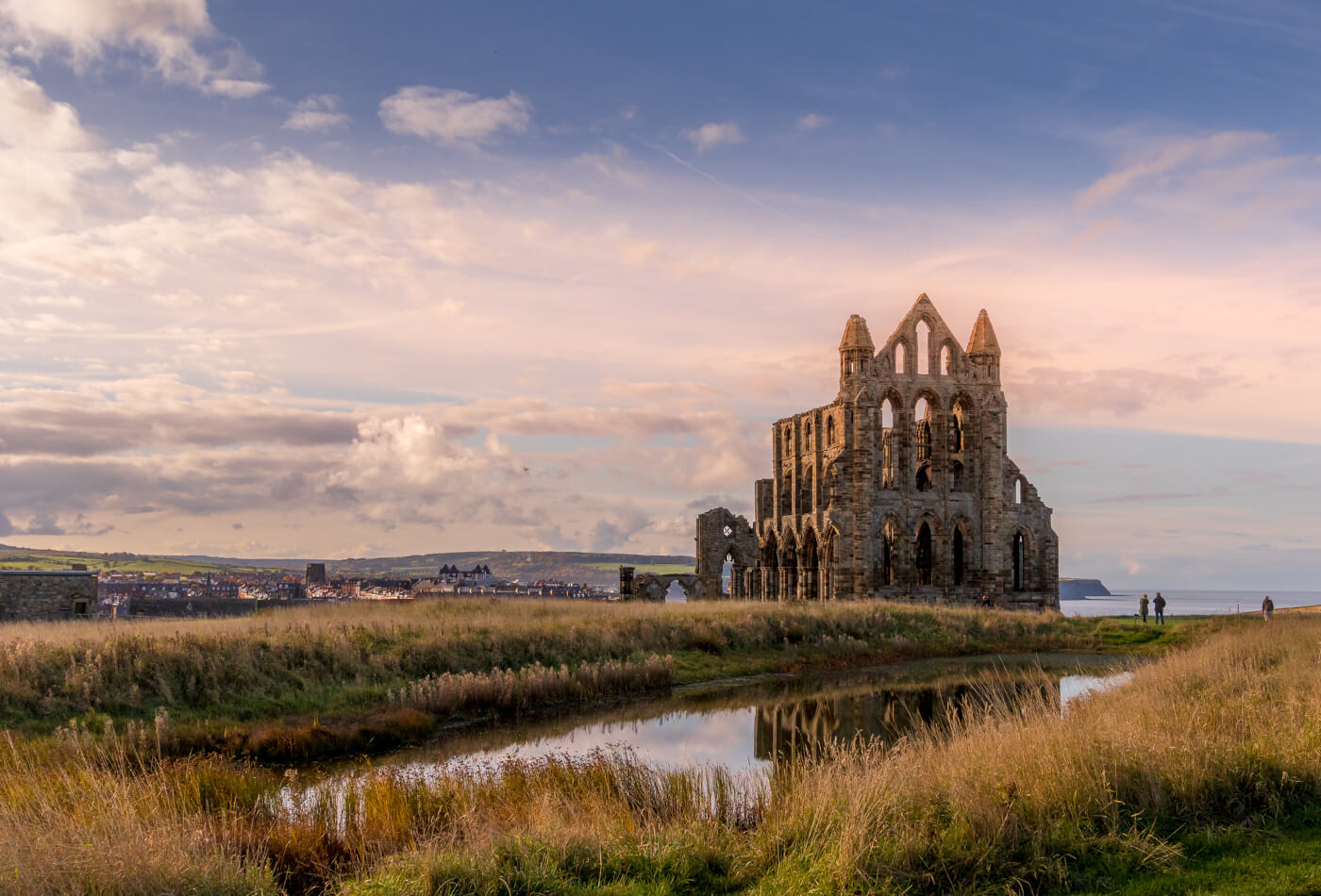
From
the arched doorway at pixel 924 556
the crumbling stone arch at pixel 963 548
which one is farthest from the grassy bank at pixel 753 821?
the arched doorway at pixel 924 556

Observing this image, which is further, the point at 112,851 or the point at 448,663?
the point at 448,663

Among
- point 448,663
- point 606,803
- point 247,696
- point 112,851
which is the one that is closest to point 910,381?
point 448,663

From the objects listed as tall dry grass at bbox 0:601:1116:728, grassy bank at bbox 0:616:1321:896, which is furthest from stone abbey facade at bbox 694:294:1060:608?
grassy bank at bbox 0:616:1321:896

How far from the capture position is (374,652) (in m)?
22.8

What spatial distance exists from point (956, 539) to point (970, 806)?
46.1 meters

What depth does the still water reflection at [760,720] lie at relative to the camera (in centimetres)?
1590

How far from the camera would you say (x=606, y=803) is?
33.2 ft

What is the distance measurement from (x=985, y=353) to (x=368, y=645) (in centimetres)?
3987

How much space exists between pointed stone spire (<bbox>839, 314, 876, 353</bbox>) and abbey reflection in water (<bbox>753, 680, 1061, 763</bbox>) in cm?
2764

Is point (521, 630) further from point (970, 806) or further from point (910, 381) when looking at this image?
point (910, 381)

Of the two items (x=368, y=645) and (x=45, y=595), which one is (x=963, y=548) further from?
(x=45, y=595)

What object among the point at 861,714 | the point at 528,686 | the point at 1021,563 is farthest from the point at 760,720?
the point at 1021,563

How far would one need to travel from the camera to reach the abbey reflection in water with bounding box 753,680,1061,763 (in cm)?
1731

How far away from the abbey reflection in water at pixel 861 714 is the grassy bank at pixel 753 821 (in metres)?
5.51
